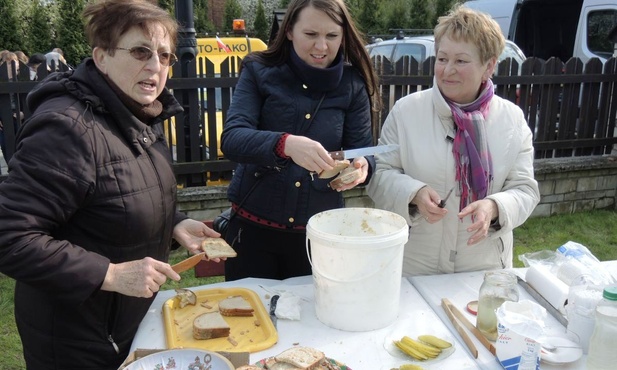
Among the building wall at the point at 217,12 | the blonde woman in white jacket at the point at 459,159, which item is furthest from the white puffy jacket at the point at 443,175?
the building wall at the point at 217,12

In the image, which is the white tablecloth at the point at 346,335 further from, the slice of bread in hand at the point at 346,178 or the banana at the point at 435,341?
the slice of bread in hand at the point at 346,178

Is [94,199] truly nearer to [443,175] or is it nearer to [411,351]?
[411,351]

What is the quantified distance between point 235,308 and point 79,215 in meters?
0.63

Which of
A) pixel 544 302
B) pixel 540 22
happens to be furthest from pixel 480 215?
pixel 540 22

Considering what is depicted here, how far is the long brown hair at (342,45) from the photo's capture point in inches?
Result: 89.7

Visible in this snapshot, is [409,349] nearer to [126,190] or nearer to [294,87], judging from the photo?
[126,190]

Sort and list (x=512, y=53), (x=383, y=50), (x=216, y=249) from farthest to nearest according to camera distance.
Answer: (x=383, y=50), (x=512, y=53), (x=216, y=249)

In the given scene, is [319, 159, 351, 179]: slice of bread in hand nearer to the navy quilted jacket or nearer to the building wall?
the navy quilted jacket

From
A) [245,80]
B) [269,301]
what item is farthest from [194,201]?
[269,301]

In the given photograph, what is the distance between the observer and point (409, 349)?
1682 millimetres

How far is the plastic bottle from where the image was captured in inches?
57.9

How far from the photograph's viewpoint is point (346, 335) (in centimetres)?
182

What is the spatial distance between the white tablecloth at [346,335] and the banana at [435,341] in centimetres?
4

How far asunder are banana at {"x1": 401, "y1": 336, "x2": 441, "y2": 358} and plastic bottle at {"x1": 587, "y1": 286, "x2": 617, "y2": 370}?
455mm
